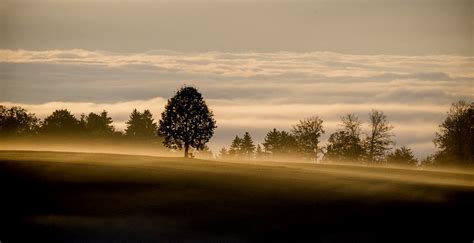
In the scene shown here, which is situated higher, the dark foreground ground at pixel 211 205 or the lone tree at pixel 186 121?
the lone tree at pixel 186 121

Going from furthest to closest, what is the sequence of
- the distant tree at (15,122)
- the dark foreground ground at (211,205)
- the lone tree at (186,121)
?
the distant tree at (15,122), the lone tree at (186,121), the dark foreground ground at (211,205)

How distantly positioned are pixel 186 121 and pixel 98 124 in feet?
180

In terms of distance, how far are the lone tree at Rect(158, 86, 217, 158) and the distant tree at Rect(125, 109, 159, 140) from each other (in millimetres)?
55641

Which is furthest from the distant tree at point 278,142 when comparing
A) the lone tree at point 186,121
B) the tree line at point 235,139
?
the lone tree at point 186,121

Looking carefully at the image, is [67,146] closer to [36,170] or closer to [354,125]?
[354,125]

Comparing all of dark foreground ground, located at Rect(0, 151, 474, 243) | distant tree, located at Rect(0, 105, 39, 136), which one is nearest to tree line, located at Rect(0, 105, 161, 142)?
distant tree, located at Rect(0, 105, 39, 136)

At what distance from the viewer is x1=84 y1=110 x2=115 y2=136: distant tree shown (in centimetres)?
11312

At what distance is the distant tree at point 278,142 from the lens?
10350cm

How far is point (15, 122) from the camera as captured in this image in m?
103

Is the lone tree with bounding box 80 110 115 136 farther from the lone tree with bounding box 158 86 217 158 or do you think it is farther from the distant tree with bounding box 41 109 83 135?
the lone tree with bounding box 158 86 217 158

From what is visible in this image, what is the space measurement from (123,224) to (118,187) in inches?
402

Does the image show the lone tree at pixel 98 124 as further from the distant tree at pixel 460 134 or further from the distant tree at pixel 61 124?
the distant tree at pixel 460 134

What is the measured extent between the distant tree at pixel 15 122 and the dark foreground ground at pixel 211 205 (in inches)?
2102

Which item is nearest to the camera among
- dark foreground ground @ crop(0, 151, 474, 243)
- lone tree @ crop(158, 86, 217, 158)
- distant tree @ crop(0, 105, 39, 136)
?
dark foreground ground @ crop(0, 151, 474, 243)
